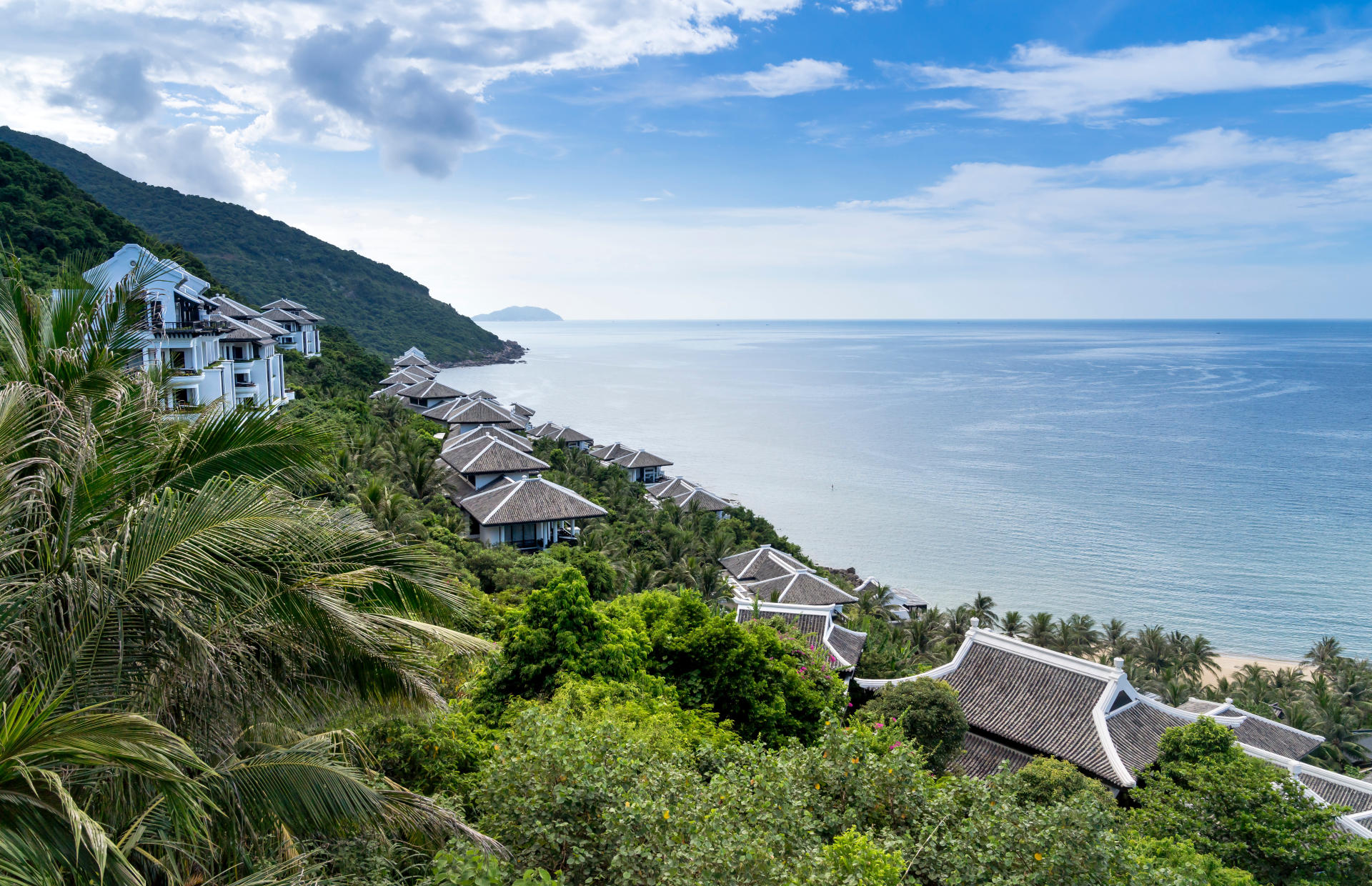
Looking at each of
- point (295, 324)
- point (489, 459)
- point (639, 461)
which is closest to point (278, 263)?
point (295, 324)

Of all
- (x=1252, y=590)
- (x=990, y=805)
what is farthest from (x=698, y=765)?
(x=1252, y=590)

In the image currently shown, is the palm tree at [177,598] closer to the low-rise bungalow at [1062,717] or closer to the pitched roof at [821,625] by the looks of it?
the low-rise bungalow at [1062,717]

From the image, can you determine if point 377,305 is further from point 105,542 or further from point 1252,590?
point 105,542

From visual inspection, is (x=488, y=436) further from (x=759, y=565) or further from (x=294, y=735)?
(x=294, y=735)

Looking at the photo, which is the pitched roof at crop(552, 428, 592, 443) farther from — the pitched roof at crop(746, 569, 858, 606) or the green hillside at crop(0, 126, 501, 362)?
the green hillside at crop(0, 126, 501, 362)

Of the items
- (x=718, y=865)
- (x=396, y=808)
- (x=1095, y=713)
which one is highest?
(x=396, y=808)

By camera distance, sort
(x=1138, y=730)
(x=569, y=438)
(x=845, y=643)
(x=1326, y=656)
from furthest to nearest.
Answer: (x=569, y=438)
(x=1326, y=656)
(x=845, y=643)
(x=1138, y=730)

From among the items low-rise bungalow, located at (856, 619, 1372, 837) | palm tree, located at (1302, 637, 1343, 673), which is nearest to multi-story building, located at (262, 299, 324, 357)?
low-rise bungalow, located at (856, 619, 1372, 837)
